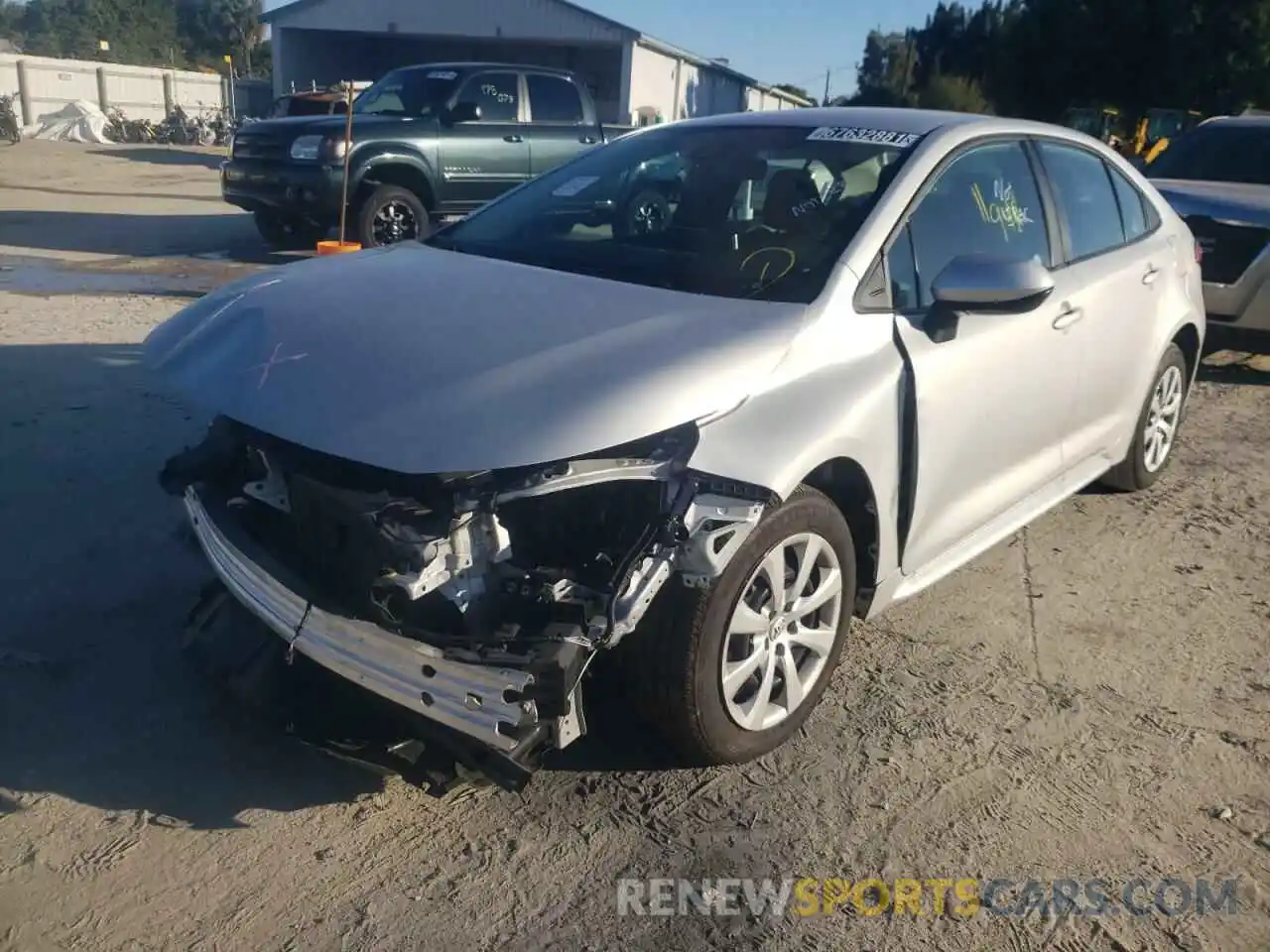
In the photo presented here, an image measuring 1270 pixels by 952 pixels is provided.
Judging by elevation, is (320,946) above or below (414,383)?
below

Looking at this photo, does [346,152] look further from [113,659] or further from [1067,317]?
[1067,317]

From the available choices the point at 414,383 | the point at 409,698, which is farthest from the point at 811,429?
the point at 409,698

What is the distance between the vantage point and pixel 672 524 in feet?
8.81

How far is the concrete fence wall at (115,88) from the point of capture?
34438 millimetres

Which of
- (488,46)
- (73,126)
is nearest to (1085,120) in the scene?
(488,46)

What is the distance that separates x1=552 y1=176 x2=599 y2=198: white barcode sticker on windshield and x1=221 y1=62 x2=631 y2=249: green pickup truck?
6617 mm

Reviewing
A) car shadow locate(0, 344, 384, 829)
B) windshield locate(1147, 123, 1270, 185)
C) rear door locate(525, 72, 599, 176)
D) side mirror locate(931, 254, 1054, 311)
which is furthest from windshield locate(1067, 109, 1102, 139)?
car shadow locate(0, 344, 384, 829)

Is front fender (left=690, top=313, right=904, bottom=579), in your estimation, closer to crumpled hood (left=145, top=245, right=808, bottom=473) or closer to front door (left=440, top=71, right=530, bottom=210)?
crumpled hood (left=145, top=245, right=808, bottom=473)

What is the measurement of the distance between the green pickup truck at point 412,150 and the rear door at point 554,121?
0.01m

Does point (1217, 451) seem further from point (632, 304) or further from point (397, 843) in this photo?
point (397, 843)

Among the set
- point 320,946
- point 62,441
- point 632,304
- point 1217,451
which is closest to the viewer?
point 320,946

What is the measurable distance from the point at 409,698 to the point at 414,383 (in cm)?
79

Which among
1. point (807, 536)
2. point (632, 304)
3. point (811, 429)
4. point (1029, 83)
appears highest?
point (1029, 83)

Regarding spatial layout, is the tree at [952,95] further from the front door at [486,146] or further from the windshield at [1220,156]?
the windshield at [1220,156]
